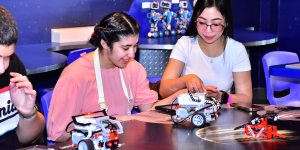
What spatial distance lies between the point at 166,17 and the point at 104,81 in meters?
2.70

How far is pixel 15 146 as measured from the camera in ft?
5.22

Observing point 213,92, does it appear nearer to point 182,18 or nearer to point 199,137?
point 199,137

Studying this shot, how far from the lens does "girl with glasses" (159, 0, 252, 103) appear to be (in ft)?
7.32

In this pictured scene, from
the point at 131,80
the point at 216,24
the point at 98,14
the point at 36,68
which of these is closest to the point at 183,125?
the point at 131,80

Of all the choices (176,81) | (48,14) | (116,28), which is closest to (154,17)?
(48,14)

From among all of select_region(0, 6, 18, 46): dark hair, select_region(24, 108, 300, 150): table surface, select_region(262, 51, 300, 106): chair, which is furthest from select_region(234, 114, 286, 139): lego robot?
select_region(262, 51, 300, 106): chair

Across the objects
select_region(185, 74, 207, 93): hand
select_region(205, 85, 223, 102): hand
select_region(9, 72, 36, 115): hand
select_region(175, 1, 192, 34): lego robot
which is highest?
select_region(175, 1, 192, 34): lego robot

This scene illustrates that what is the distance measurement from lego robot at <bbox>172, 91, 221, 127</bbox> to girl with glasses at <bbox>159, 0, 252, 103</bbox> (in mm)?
592

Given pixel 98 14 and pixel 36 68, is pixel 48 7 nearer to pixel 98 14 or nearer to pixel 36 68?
pixel 98 14

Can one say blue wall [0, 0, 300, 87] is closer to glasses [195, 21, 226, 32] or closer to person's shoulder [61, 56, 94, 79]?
person's shoulder [61, 56, 94, 79]

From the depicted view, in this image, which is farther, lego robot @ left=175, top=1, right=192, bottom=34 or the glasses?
lego robot @ left=175, top=1, right=192, bottom=34

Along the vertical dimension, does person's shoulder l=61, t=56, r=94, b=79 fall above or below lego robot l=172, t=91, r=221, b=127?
above

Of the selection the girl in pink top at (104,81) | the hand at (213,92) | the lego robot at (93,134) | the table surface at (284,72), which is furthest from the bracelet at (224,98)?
the lego robot at (93,134)

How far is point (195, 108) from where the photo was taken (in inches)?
60.6
